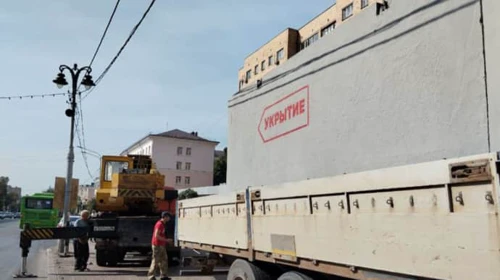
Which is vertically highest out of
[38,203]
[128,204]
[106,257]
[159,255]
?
[38,203]

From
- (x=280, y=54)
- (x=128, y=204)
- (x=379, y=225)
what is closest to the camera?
(x=379, y=225)

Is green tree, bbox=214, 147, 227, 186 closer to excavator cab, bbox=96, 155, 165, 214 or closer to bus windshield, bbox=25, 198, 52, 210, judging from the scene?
bus windshield, bbox=25, 198, 52, 210

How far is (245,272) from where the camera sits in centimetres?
512

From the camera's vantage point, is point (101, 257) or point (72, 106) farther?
point (72, 106)

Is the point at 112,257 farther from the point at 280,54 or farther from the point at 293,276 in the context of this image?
the point at 280,54

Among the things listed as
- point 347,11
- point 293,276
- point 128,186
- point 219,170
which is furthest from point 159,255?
point 219,170

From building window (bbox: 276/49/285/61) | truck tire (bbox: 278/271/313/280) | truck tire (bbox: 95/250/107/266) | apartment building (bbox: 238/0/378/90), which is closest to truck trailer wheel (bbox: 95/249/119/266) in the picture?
truck tire (bbox: 95/250/107/266)

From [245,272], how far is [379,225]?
2328mm

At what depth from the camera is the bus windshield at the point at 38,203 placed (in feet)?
110

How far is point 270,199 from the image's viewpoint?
4641mm

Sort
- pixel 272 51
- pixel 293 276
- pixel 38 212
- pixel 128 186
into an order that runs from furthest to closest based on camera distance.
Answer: pixel 272 51 < pixel 38 212 < pixel 128 186 < pixel 293 276

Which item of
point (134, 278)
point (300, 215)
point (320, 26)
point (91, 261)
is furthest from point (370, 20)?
point (320, 26)

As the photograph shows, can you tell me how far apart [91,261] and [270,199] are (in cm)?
1149

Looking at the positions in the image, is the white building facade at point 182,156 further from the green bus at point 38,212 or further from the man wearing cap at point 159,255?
the man wearing cap at point 159,255
